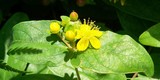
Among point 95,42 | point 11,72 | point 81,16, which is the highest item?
point 81,16

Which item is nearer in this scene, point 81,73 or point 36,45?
point 36,45

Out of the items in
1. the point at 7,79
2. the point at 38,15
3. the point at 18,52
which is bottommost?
the point at 7,79

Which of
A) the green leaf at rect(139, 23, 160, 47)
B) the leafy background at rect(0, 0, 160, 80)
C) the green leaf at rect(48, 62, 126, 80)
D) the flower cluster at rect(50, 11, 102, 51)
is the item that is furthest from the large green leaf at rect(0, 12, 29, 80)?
the green leaf at rect(139, 23, 160, 47)

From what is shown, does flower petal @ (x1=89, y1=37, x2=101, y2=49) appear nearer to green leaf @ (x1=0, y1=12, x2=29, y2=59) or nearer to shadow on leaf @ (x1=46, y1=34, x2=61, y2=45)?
shadow on leaf @ (x1=46, y1=34, x2=61, y2=45)

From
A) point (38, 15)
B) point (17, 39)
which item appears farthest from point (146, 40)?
point (38, 15)

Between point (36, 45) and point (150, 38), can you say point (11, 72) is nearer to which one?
point (36, 45)

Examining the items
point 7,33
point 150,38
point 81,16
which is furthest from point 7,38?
point 150,38

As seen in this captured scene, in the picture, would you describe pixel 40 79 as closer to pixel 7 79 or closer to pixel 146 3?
pixel 7 79

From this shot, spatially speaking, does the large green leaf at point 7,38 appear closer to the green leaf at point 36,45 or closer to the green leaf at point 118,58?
the green leaf at point 36,45
